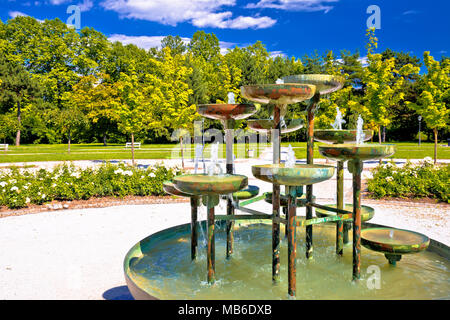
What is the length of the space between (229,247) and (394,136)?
55890 mm

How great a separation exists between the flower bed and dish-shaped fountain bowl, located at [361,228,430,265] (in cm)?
693

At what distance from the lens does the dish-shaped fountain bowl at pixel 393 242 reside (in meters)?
3.86

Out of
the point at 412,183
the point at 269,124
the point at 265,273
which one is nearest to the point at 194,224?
the point at 265,273

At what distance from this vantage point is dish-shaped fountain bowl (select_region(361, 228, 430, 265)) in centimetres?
386

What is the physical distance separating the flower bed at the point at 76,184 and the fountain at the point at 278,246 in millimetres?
5038

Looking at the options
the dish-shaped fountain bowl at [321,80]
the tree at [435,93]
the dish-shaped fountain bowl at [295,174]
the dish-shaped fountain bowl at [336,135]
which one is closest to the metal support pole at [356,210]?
the dish-shaped fountain bowl at [295,174]

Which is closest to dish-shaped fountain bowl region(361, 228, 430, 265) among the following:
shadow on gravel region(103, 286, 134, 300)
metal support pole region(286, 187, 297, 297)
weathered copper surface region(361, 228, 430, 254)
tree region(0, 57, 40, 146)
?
weathered copper surface region(361, 228, 430, 254)

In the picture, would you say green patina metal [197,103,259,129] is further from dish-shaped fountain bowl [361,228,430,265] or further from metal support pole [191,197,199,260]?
dish-shaped fountain bowl [361,228,430,265]

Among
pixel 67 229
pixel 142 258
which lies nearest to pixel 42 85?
pixel 67 229

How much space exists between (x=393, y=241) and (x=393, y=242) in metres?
0.09

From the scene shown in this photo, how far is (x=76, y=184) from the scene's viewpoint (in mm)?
9602

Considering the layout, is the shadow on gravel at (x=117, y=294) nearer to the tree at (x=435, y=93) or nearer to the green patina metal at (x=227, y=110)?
the green patina metal at (x=227, y=110)

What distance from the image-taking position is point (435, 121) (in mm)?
17141
